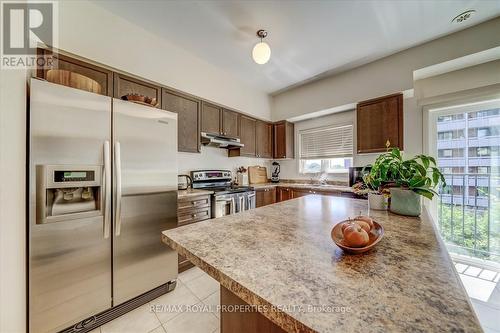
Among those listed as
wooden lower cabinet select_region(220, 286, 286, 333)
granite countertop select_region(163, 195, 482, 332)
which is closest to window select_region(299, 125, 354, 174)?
granite countertop select_region(163, 195, 482, 332)

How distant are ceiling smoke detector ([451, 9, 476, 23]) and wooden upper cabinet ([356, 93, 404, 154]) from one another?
885 mm

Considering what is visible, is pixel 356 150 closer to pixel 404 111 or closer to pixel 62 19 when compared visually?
pixel 404 111

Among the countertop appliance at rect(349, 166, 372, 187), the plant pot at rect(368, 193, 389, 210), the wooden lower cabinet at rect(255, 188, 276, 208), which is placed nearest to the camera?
the plant pot at rect(368, 193, 389, 210)

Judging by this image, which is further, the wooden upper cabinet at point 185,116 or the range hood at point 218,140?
the range hood at point 218,140

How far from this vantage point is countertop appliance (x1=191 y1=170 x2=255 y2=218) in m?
2.57

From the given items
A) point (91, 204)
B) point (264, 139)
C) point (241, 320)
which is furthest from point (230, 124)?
point (241, 320)

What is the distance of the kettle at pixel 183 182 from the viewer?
2.78m

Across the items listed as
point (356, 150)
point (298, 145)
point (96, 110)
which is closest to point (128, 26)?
point (96, 110)

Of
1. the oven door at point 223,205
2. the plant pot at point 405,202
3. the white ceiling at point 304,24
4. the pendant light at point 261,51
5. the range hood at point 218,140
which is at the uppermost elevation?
the white ceiling at point 304,24

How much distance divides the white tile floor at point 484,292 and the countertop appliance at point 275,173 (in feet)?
10.0

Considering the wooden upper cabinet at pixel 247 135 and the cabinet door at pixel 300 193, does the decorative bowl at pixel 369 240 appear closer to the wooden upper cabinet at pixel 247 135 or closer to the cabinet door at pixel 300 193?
the cabinet door at pixel 300 193

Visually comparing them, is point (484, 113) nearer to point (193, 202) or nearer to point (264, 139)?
point (264, 139)

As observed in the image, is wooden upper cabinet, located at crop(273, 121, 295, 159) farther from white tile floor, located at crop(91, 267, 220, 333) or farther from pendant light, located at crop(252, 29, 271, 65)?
white tile floor, located at crop(91, 267, 220, 333)

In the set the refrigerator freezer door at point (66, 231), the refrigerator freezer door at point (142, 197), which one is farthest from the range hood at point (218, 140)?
the refrigerator freezer door at point (66, 231)
